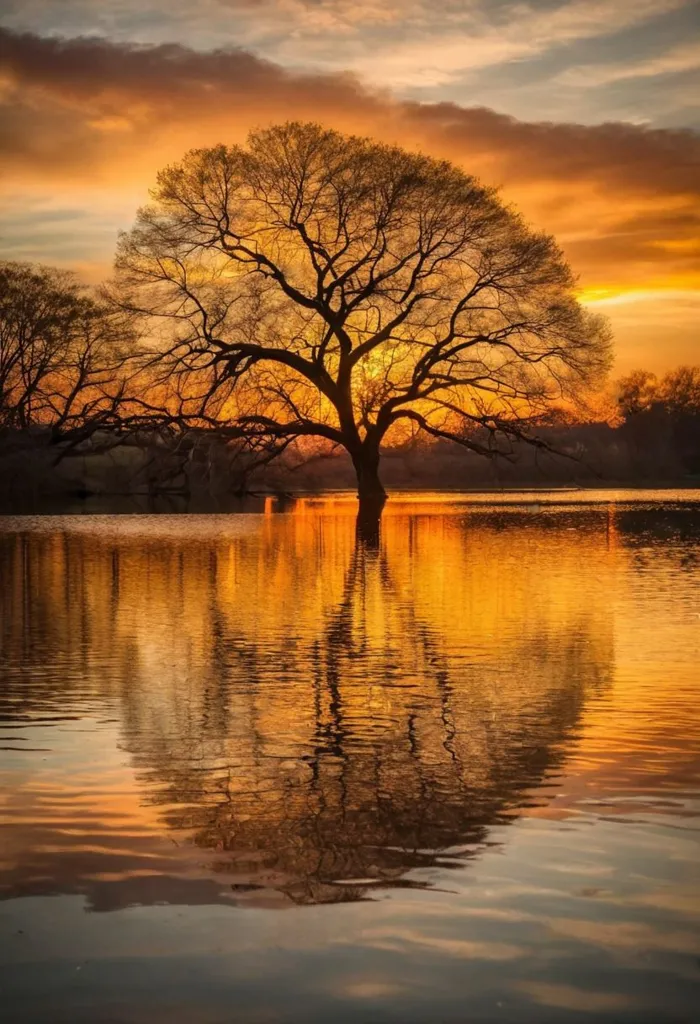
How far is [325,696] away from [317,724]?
114 centimetres

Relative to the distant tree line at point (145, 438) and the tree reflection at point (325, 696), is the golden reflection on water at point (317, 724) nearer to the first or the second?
the tree reflection at point (325, 696)

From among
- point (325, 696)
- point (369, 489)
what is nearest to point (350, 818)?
point (325, 696)

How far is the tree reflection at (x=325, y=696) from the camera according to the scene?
6.06m

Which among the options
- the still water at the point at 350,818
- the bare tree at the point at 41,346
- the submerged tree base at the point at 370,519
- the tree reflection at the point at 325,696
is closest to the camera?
the still water at the point at 350,818

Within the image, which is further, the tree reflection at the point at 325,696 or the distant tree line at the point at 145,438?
the distant tree line at the point at 145,438

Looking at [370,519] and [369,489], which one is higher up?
[369,489]

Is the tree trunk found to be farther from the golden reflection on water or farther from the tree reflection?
the golden reflection on water

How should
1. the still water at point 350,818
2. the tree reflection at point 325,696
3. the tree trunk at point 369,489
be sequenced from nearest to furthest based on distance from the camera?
the still water at point 350,818, the tree reflection at point 325,696, the tree trunk at point 369,489

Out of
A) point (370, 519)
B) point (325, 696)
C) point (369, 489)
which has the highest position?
point (369, 489)

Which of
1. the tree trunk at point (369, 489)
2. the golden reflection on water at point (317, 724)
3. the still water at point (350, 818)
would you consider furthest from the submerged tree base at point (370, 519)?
the still water at point (350, 818)

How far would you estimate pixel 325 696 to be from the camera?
395 inches

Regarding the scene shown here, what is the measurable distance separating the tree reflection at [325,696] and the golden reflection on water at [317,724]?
0.08ft

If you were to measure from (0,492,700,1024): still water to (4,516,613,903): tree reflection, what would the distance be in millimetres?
33

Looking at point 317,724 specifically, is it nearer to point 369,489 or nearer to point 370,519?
point 370,519
